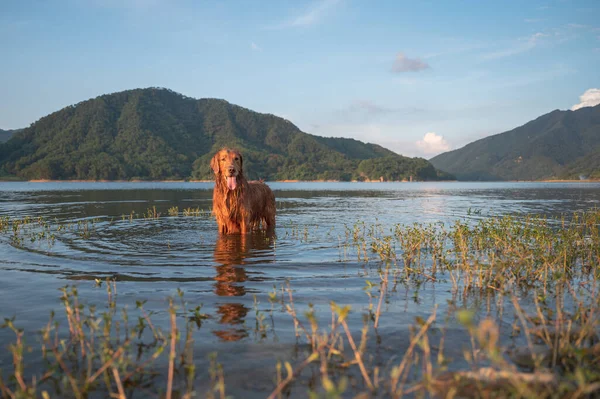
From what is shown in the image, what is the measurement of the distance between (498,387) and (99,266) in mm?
8712

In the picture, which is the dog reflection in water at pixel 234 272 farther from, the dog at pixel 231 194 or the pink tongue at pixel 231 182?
the pink tongue at pixel 231 182

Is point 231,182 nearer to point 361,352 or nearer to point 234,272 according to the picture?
point 234,272

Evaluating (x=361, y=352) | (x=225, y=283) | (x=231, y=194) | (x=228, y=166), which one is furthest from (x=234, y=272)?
(x=361, y=352)

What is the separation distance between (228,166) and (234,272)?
4289 mm

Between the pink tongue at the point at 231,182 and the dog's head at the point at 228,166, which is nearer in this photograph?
the dog's head at the point at 228,166

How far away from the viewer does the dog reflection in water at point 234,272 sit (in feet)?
17.8

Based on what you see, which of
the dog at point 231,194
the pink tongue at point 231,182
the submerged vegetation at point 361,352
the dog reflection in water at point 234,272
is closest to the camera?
the submerged vegetation at point 361,352

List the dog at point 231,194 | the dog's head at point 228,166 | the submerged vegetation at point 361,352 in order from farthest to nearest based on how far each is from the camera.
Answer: the dog at point 231,194, the dog's head at point 228,166, the submerged vegetation at point 361,352

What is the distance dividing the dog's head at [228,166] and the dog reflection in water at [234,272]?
185 cm

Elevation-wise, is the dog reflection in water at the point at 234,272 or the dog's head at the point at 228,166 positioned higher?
the dog's head at the point at 228,166

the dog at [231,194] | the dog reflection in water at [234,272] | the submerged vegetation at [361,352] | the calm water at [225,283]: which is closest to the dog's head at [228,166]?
the dog at [231,194]

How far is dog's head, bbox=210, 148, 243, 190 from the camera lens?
39.8 feet

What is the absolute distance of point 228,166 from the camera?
12.1 metres

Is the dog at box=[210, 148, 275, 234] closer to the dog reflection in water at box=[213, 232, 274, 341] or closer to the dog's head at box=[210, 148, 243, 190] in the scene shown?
the dog's head at box=[210, 148, 243, 190]
